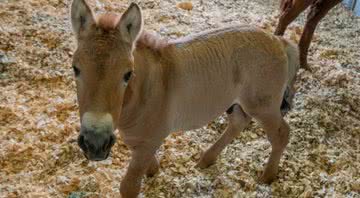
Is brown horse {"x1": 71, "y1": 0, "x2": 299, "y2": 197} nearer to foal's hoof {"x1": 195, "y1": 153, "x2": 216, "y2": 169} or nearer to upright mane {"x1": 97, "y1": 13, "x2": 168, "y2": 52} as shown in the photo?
upright mane {"x1": 97, "y1": 13, "x2": 168, "y2": 52}

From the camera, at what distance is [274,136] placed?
244 cm

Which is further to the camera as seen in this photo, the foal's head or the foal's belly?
the foal's belly

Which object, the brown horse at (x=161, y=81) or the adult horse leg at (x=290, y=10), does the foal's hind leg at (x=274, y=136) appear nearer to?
the brown horse at (x=161, y=81)

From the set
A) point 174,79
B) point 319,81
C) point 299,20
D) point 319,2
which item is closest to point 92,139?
point 174,79

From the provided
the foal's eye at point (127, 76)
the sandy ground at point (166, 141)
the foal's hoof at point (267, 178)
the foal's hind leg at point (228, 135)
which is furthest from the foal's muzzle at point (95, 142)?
the foal's hoof at point (267, 178)

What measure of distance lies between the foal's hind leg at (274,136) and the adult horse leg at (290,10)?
1.54 m

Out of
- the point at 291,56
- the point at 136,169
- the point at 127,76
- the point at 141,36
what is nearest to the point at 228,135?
the point at 291,56

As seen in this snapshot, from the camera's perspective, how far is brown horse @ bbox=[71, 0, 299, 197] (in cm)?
157

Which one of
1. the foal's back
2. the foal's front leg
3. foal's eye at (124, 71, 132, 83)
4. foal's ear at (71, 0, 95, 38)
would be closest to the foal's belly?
the foal's back

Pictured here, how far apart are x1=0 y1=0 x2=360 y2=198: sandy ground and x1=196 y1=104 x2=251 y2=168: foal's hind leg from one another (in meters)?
0.07

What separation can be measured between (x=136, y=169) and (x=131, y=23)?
2.61 ft

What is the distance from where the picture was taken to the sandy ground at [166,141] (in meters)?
2.51

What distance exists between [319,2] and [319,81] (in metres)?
0.70

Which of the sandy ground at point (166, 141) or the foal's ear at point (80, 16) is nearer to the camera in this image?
the foal's ear at point (80, 16)
